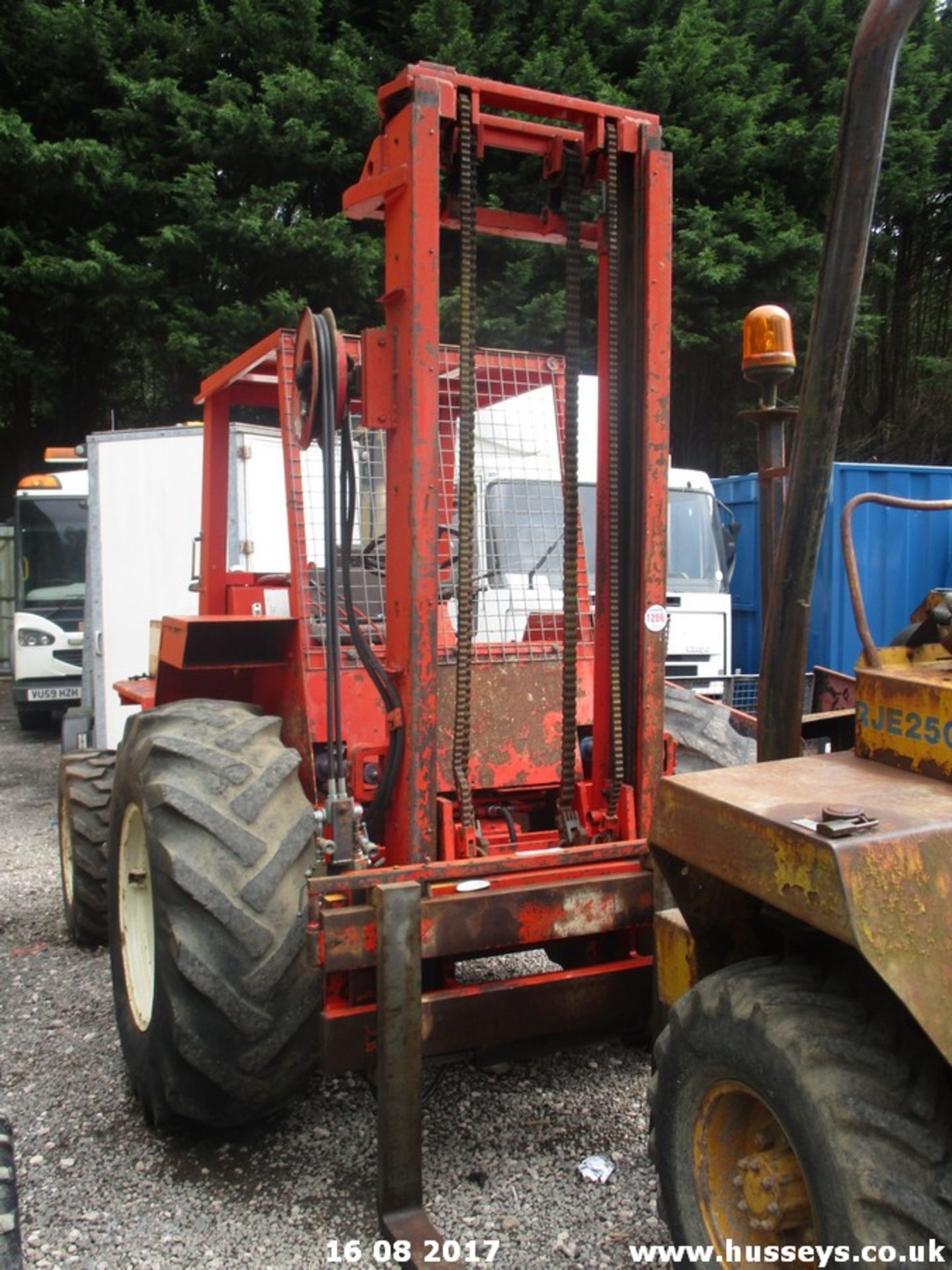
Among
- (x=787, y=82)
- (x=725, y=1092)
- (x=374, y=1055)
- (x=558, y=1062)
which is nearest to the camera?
(x=725, y=1092)

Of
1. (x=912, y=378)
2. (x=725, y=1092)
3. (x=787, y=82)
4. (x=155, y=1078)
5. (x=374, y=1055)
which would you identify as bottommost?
(x=155, y=1078)

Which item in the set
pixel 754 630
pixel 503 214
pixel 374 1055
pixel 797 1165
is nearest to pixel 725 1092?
pixel 797 1165

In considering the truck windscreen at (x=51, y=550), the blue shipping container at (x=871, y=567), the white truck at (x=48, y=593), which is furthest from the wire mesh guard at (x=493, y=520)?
the truck windscreen at (x=51, y=550)

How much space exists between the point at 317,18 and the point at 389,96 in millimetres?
13064

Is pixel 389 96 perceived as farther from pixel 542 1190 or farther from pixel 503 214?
A: pixel 542 1190

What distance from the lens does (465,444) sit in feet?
9.65

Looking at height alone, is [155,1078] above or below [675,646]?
below

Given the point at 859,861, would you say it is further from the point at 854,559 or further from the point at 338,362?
the point at 338,362

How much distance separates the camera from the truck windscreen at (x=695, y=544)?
9383mm

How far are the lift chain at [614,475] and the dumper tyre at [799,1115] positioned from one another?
96cm

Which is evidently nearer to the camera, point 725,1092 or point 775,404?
point 725,1092

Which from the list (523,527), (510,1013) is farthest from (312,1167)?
(523,527)

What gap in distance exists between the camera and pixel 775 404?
2.96m

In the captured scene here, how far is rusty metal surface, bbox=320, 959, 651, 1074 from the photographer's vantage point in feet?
9.07
